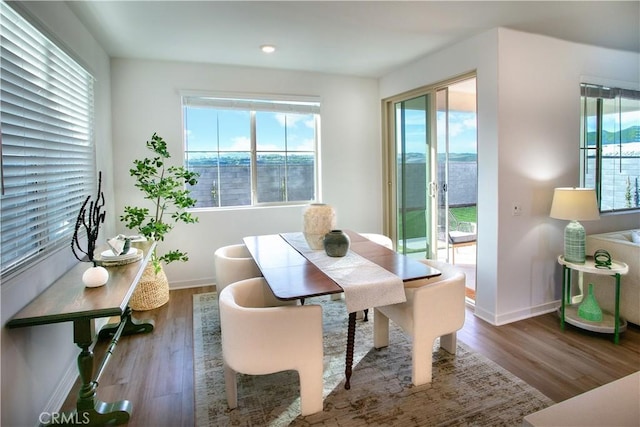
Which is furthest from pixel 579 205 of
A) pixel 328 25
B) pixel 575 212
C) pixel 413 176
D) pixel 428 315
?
pixel 328 25

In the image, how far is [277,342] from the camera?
1919mm

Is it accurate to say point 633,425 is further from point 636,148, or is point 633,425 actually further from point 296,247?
point 636,148

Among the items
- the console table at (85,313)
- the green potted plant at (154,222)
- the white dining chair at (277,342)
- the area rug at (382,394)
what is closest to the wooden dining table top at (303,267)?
the white dining chair at (277,342)

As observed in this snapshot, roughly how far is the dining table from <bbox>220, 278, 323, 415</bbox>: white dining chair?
0.39 feet

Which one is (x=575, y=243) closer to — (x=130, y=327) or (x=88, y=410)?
(x=88, y=410)

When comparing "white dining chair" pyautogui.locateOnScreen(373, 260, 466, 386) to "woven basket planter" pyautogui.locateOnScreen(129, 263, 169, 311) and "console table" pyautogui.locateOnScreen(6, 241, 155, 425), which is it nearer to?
"console table" pyautogui.locateOnScreen(6, 241, 155, 425)

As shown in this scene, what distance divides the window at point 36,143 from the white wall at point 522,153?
321 centimetres

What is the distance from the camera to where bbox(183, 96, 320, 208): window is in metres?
4.33

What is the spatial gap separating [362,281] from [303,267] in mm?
479

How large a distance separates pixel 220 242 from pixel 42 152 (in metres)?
2.37

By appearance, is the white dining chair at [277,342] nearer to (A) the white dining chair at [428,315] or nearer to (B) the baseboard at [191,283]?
(A) the white dining chair at [428,315]

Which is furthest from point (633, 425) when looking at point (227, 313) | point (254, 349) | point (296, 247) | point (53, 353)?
point (53, 353)

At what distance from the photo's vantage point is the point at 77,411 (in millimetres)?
1979

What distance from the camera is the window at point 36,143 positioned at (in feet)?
5.82
